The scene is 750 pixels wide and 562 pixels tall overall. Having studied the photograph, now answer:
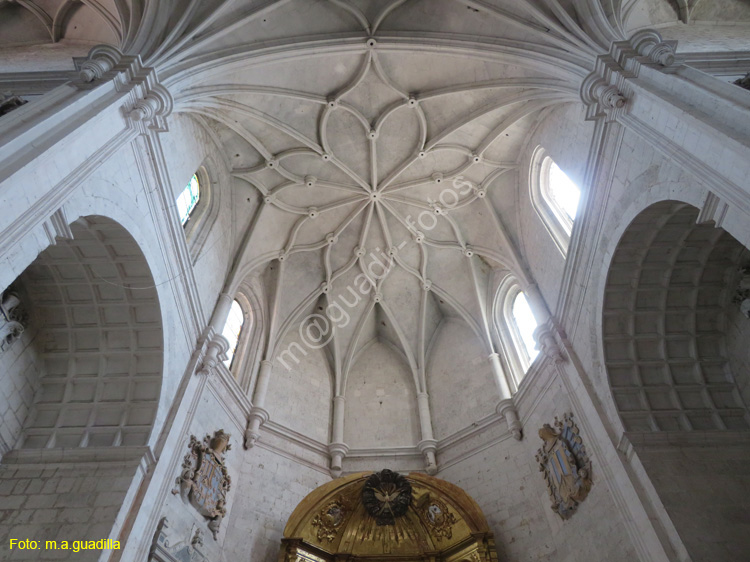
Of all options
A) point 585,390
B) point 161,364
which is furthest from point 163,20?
point 585,390

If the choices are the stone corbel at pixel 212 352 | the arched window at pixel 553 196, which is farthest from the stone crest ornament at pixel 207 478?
the arched window at pixel 553 196

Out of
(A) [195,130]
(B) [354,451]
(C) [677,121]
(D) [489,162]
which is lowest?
(C) [677,121]

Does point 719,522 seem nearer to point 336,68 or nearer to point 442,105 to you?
point 442,105

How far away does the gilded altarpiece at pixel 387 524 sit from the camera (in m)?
10.3

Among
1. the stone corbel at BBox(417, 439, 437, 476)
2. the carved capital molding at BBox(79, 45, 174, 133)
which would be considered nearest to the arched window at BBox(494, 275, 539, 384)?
the stone corbel at BBox(417, 439, 437, 476)

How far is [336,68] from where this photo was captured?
12477 millimetres

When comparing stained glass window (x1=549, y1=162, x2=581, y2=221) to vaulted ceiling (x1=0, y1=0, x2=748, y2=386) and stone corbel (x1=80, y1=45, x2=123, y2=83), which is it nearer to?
vaulted ceiling (x1=0, y1=0, x2=748, y2=386)

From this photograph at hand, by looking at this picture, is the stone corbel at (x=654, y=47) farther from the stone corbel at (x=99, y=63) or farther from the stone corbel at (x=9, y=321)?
the stone corbel at (x=9, y=321)

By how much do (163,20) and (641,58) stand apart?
8.33m

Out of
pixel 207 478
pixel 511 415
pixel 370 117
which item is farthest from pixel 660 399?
pixel 370 117

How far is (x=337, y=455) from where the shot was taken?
43.5 feet

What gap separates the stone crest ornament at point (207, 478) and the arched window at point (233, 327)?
323cm

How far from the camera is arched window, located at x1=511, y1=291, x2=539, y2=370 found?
13.3 m

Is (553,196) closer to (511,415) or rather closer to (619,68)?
(619,68)
